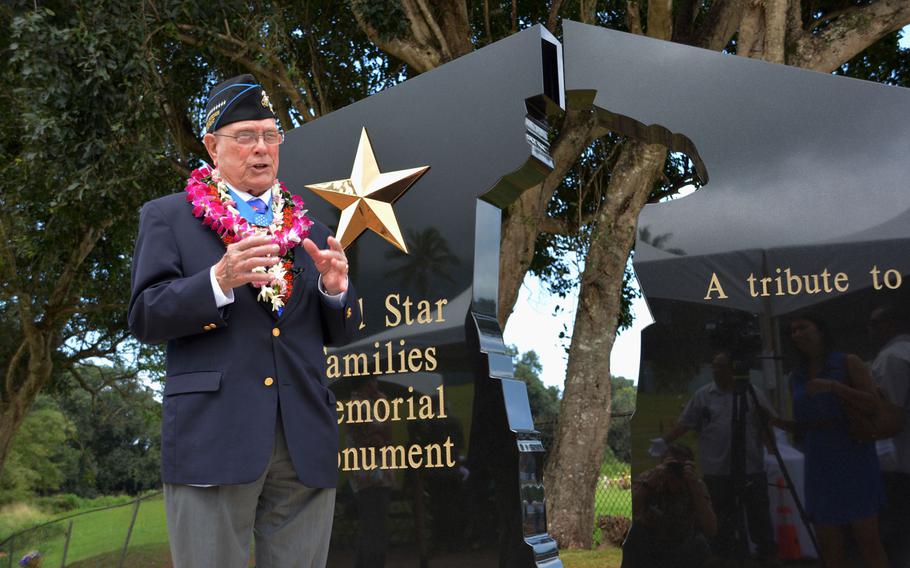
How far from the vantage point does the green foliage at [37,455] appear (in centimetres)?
3066

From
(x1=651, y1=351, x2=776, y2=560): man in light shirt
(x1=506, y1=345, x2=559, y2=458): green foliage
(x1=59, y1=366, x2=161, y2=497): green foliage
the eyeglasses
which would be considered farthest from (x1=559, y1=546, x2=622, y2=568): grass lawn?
(x1=59, y1=366, x2=161, y2=497): green foliage

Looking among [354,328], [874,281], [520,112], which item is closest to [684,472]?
[874,281]

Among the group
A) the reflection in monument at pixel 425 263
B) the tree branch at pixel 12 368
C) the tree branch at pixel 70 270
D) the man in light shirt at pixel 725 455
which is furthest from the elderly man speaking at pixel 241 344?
the tree branch at pixel 12 368

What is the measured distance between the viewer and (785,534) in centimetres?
441

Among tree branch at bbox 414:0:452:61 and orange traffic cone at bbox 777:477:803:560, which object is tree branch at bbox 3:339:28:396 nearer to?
tree branch at bbox 414:0:452:61

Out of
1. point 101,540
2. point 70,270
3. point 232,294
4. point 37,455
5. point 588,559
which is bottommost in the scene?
point 588,559

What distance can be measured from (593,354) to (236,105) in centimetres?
718

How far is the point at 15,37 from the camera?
23.9 feet

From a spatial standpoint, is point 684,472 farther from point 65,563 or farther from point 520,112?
point 65,563

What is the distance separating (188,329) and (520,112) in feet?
9.92

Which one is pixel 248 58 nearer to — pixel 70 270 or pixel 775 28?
pixel 775 28

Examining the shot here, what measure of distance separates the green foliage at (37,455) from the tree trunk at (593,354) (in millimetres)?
25797

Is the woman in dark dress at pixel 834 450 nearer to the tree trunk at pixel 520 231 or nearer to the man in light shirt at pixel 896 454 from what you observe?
the man in light shirt at pixel 896 454

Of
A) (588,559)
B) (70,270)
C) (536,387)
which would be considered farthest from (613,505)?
(536,387)
